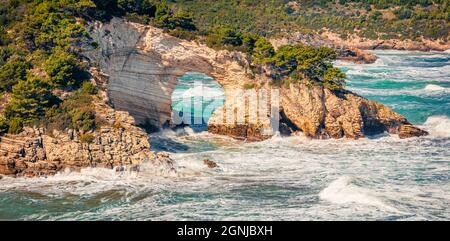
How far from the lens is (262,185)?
45.3m

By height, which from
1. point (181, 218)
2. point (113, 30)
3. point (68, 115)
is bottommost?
point (181, 218)

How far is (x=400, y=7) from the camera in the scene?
15688 cm

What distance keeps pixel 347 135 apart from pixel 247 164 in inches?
446

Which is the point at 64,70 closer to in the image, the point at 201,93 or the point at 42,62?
the point at 42,62

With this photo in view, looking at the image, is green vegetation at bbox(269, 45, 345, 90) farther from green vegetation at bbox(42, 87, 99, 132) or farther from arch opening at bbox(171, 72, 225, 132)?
green vegetation at bbox(42, 87, 99, 132)

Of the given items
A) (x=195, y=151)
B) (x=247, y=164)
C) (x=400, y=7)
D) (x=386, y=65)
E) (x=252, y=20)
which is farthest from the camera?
(x=400, y=7)

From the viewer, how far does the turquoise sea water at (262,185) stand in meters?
40.2

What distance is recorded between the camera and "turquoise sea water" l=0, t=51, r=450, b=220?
4019 centimetres

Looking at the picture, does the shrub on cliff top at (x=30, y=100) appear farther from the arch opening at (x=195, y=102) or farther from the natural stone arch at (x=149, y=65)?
the arch opening at (x=195, y=102)

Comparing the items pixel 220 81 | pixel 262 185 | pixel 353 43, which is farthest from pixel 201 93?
pixel 353 43

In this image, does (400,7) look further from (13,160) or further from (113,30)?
(13,160)
